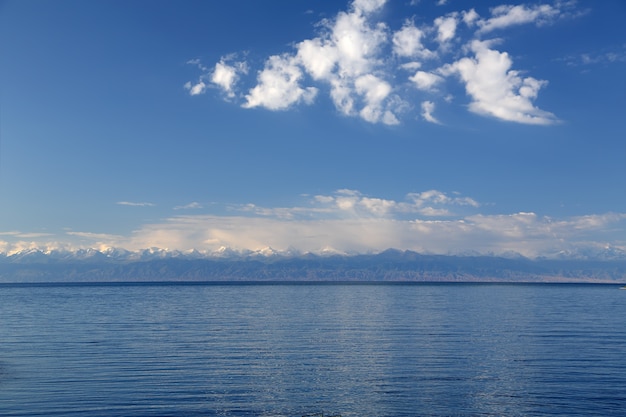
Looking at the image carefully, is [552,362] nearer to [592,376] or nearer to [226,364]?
[592,376]

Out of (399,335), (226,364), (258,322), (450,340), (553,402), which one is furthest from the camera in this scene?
(258,322)

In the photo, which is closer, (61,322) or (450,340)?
(450,340)

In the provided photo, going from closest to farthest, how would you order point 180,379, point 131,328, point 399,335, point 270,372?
point 180,379 < point 270,372 < point 399,335 < point 131,328

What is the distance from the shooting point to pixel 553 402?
35.2m

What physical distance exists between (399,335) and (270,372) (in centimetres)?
2810

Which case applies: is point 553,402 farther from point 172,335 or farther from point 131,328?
point 131,328

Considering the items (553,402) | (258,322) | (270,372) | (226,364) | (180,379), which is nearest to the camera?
(553,402)

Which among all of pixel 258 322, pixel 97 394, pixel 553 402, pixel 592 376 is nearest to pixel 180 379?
pixel 97 394

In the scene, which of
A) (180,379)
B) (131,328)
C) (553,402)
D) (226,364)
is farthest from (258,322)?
(553,402)

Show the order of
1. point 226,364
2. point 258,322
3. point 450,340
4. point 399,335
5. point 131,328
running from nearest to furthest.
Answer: point 226,364 → point 450,340 → point 399,335 → point 131,328 → point 258,322

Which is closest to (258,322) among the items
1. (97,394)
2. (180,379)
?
(180,379)

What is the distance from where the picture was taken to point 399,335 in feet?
225

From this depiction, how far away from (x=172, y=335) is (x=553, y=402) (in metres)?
46.6

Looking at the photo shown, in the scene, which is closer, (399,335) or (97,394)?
(97,394)
